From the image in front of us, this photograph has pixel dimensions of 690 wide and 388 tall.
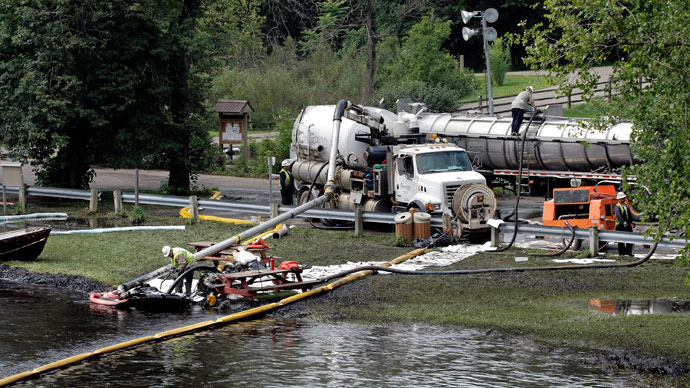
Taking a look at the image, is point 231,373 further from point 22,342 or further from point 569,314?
point 569,314

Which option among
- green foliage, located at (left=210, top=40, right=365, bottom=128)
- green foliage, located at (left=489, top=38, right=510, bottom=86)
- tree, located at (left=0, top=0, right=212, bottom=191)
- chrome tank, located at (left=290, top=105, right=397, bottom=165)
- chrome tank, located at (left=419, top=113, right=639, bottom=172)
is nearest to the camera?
chrome tank, located at (left=290, top=105, right=397, bottom=165)

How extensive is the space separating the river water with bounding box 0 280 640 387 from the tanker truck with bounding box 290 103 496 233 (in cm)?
893

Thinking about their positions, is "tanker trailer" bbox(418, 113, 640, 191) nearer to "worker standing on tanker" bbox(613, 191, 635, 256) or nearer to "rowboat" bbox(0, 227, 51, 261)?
"worker standing on tanker" bbox(613, 191, 635, 256)

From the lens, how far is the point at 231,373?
1284cm

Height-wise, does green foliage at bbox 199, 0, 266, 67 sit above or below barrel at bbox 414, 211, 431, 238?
above

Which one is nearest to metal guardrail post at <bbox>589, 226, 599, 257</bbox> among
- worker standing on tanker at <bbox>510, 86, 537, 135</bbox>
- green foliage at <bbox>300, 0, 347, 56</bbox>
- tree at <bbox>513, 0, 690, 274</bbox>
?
tree at <bbox>513, 0, 690, 274</bbox>

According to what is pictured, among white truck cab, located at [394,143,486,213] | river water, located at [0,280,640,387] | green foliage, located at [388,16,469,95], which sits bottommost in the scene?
river water, located at [0,280,640,387]

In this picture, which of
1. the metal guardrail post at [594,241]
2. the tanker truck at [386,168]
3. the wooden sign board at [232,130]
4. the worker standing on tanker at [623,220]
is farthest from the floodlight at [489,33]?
the metal guardrail post at [594,241]

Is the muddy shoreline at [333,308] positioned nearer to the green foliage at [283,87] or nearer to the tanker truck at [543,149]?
the tanker truck at [543,149]

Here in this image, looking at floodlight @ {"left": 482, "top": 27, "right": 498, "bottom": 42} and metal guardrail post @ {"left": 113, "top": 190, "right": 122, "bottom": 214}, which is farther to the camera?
floodlight @ {"left": 482, "top": 27, "right": 498, "bottom": 42}

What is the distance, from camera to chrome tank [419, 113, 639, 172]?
29766 millimetres

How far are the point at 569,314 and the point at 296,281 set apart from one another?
5.60m

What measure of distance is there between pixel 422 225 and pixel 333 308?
22.5 ft

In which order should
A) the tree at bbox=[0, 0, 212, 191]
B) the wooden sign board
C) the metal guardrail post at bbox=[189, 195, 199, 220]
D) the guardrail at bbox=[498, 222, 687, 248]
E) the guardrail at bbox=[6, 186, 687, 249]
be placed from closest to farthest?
the guardrail at bbox=[498, 222, 687, 248], the guardrail at bbox=[6, 186, 687, 249], the metal guardrail post at bbox=[189, 195, 199, 220], the tree at bbox=[0, 0, 212, 191], the wooden sign board
